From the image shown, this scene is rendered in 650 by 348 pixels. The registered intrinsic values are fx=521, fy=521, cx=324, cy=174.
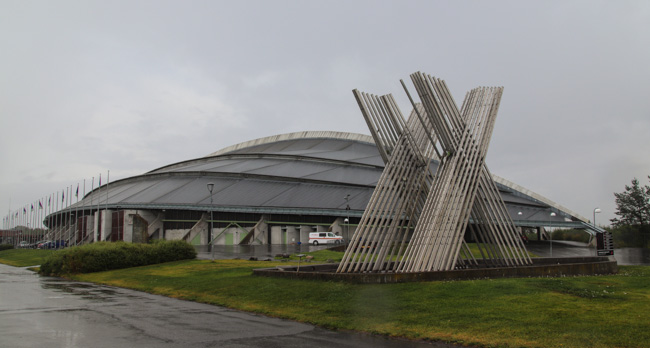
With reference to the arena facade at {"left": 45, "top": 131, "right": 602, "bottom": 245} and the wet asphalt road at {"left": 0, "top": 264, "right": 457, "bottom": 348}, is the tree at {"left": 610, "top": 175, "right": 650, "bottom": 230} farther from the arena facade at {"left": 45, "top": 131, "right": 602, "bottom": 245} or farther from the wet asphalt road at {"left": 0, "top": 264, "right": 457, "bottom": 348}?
the wet asphalt road at {"left": 0, "top": 264, "right": 457, "bottom": 348}

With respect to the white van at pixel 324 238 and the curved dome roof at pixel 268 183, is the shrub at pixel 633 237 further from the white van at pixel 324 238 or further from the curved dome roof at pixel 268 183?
the white van at pixel 324 238

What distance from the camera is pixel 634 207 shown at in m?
61.5

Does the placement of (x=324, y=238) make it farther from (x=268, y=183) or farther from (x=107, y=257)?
(x=107, y=257)

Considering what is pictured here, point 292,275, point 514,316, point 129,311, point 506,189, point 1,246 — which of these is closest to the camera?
point 514,316

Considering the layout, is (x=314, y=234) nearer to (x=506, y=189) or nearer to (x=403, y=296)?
(x=506, y=189)

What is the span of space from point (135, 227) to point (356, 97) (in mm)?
41625

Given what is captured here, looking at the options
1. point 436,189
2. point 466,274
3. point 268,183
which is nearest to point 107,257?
point 436,189

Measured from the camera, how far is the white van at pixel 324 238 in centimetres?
5062

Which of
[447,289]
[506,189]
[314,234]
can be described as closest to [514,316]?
[447,289]

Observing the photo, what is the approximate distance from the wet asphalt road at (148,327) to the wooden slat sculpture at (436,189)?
5.76 meters

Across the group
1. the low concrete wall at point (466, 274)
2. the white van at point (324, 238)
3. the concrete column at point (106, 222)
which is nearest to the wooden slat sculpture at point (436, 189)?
the low concrete wall at point (466, 274)

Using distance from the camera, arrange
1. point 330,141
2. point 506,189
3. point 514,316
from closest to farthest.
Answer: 1. point 514,316
2. point 506,189
3. point 330,141

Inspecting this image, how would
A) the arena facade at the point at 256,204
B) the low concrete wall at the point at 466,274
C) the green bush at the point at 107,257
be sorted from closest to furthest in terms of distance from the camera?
the low concrete wall at the point at 466,274, the green bush at the point at 107,257, the arena facade at the point at 256,204

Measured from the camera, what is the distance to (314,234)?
51438mm
